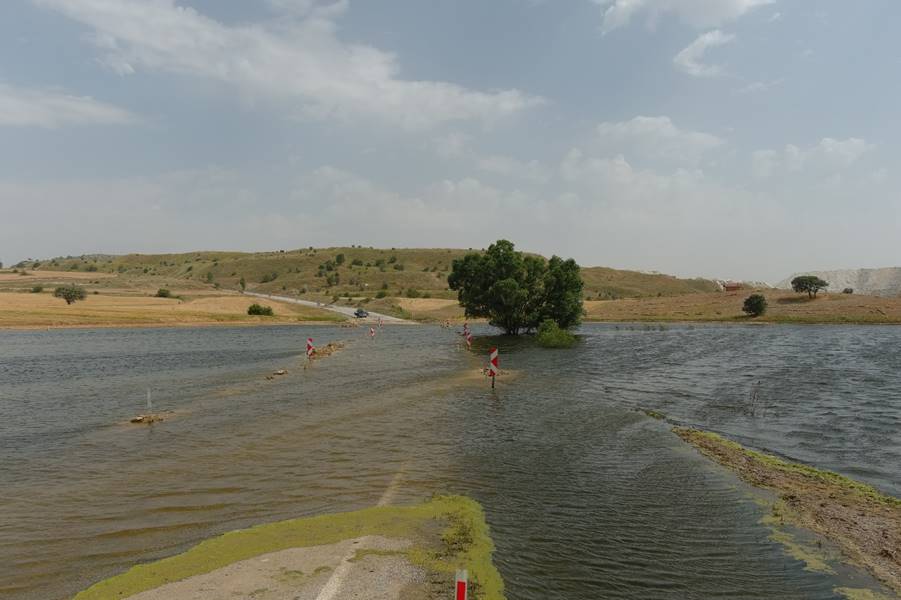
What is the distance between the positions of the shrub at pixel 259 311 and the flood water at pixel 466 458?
59.7m

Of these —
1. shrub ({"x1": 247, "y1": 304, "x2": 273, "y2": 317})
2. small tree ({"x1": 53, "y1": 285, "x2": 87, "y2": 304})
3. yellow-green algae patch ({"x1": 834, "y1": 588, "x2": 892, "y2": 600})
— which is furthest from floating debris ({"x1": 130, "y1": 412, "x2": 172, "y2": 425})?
small tree ({"x1": 53, "y1": 285, "x2": 87, "y2": 304})

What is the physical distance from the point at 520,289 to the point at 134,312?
6655cm

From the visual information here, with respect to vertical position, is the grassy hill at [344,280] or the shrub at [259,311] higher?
the grassy hill at [344,280]

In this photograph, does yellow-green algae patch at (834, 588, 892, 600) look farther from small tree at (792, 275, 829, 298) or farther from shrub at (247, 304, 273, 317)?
small tree at (792, 275, 829, 298)

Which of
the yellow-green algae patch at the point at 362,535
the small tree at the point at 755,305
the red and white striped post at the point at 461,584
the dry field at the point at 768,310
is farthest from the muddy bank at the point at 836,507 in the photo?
the small tree at the point at 755,305

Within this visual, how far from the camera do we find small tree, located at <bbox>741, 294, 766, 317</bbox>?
9269 cm

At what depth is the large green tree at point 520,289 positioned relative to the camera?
68.2m

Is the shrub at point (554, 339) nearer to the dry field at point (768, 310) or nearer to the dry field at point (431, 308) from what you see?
the dry field at point (768, 310)

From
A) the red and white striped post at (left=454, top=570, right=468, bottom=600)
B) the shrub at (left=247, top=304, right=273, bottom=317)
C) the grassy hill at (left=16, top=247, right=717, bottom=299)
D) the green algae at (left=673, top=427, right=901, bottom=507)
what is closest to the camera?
the red and white striped post at (left=454, top=570, right=468, bottom=600)

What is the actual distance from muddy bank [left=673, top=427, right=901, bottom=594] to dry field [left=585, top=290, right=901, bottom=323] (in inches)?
3318

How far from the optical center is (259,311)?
101 m

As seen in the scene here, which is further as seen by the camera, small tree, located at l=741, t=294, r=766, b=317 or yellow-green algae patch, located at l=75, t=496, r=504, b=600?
small tree, located at l=741, t=294, r=766, b=317

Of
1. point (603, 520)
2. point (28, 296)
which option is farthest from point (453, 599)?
point (28, 296)

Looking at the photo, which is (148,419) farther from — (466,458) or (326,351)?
(326,351)
